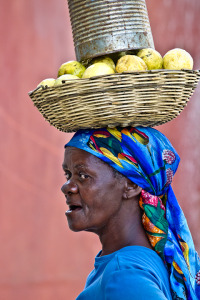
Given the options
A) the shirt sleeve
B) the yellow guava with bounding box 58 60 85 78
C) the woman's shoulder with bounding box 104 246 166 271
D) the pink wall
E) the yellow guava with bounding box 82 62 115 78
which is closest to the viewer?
the shirt sleeve

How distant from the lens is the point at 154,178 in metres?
2.36

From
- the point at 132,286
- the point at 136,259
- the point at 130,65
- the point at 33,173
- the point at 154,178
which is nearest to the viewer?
the point at 132,286

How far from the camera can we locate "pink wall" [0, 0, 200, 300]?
4.62 meters

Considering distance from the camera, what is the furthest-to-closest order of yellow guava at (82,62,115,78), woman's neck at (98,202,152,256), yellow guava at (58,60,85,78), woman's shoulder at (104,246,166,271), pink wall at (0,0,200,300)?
1. pink wall at (0,0,200,300)
2. yellow guava at (58,60,85,78)
3. woman's neck at (98,202,152,256)
4. yellow guava at (82,62,115,78)
5. woman's shoulder at (104,246,166,271)

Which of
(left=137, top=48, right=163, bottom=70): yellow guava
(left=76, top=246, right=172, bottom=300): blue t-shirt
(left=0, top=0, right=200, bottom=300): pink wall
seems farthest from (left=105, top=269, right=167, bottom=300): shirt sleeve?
(left=0, top=0, right=200, bottom=300): pink wall

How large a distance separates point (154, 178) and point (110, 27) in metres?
0.69

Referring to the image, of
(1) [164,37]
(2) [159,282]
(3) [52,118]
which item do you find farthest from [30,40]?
(2) [159,282]

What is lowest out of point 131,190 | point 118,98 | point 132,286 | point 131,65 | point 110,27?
point 132,286

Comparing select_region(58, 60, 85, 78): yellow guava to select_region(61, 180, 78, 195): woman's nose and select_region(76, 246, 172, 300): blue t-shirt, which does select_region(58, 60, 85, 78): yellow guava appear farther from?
select_region(76, 246, 172, 300): blue t-shirt

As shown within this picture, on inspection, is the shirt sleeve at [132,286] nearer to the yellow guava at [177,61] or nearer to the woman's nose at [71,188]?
the woman's nose at [71,188]

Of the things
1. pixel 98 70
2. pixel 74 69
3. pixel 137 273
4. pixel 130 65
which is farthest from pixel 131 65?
pixel 137 273

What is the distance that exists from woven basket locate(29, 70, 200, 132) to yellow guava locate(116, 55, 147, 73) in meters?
0.08

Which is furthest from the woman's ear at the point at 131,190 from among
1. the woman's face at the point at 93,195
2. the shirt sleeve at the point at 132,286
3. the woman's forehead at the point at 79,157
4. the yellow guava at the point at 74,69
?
the yellow guava at the point at 74,69

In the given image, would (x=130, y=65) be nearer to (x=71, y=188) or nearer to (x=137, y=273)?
(x=71, y=188)
